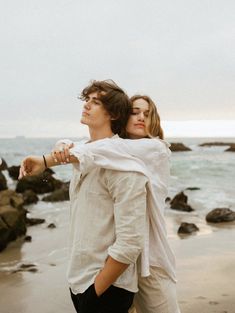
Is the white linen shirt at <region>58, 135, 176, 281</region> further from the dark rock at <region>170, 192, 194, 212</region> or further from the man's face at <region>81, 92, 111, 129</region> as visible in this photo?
the dark rock at <region>170, 192, 194, 212</region>

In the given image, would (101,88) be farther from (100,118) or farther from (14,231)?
(14,231)

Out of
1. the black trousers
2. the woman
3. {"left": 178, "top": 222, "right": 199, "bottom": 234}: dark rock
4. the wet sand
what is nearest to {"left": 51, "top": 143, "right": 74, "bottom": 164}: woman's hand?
the woman

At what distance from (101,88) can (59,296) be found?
13.6 feet

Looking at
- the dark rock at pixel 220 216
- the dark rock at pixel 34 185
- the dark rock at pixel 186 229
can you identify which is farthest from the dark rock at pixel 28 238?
the dark rock at pixel 34 185

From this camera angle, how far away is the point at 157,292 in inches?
84.3

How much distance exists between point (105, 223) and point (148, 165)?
344mm

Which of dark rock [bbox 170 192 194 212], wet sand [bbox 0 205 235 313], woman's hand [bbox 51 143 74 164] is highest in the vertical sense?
woman's hand [bbox 51 143 74 164]

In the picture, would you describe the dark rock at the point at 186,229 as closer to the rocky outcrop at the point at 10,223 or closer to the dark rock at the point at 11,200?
the rocky outcrop at the point at 10,223

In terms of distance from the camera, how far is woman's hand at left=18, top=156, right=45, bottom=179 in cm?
200

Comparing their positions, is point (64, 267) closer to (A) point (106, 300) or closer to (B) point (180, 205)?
(A) point (106, 300)

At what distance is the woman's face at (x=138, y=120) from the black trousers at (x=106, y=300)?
2.54 feet

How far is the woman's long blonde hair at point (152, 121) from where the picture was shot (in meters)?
2.25

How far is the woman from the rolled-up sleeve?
0.18ft

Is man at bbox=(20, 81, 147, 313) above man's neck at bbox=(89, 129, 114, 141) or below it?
below
